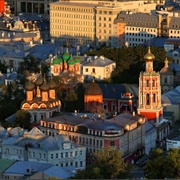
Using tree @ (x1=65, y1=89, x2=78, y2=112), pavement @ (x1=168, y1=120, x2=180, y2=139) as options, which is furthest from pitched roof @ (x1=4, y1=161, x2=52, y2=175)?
tree @ (x1=65, y1=89, x2=78, y2=112)

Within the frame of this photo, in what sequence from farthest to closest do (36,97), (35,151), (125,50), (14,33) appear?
(14,33), (125,50), (36,97), (35,151)

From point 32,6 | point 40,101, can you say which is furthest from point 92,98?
point 32,6

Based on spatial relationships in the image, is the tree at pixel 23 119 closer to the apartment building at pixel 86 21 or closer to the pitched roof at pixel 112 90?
the pitched roof at pixel 112 90

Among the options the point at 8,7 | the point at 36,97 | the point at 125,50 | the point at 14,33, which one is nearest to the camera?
the point at 36,97

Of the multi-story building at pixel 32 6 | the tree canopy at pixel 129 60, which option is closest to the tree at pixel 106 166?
the tree canopy at pixel 129 60

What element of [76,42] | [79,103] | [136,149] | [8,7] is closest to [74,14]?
[76,42]

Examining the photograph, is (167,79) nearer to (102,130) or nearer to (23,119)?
(23,119)

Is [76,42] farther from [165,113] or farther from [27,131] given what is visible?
[27,131]
